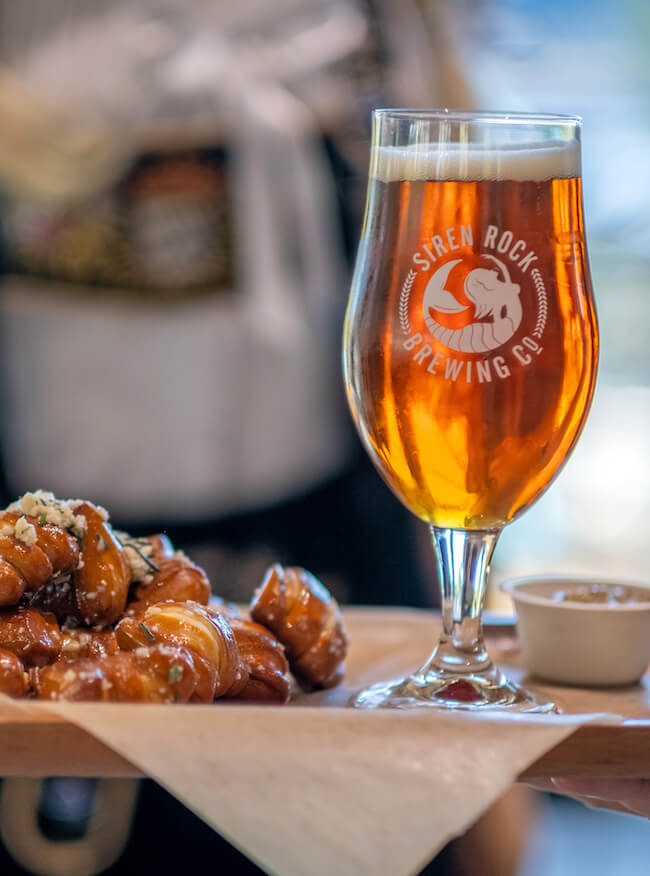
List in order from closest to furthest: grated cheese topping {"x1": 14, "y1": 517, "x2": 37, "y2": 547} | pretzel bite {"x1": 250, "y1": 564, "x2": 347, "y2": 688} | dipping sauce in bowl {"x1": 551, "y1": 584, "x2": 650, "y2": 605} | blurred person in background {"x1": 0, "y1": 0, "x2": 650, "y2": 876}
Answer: grated cheese topping {"x1": 14, "y1": 517, "x2": 37, "y2": 547}, pretzel bite {"x1": 250, "y1": 564, "x2": 347, "y2": 688}, dipping sauce in bowl {"x1": 551, "y1": 584, "x2": 650, "y2": 605}, blurred person in background {"x1": 0, "y1": 0, "x2": 650, "y2": 876}

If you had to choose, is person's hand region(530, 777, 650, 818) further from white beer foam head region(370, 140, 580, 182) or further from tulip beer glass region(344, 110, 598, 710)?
white beer foam head region(370, 140, 580, 182)

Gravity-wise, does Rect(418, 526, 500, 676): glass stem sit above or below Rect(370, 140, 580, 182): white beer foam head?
below

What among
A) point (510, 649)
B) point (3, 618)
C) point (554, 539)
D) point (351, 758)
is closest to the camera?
point (351, 758)

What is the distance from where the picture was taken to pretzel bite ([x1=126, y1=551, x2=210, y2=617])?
0.74m

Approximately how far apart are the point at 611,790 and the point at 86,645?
29 cm

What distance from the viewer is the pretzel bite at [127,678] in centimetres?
60

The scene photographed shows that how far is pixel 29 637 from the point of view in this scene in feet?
2.16

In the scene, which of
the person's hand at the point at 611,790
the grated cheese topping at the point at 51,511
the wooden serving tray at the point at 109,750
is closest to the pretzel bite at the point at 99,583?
the grated cheese topping at the point at 51,511

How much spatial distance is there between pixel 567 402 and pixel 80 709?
1.13 ft

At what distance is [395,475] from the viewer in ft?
2.57

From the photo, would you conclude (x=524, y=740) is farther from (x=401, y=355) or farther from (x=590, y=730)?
(x=401, y=355)

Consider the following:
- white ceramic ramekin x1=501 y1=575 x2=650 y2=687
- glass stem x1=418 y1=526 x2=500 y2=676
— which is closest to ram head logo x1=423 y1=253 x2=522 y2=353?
glass stem x1=418 y1=526 x2=500 y2=676

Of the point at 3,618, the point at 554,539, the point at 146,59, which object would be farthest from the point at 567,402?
the point at 554,539

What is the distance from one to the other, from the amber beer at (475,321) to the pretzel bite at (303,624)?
0.33 ft
